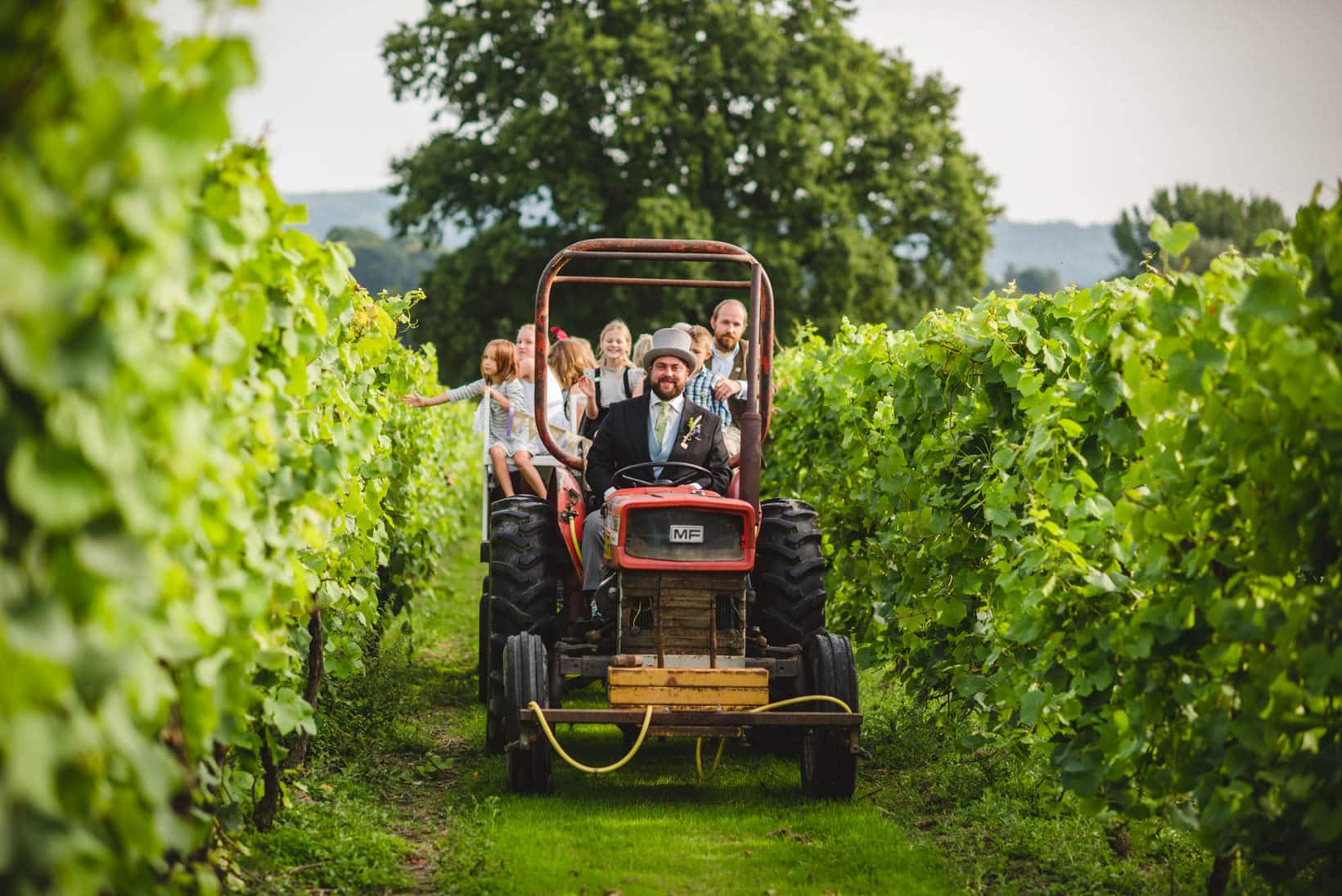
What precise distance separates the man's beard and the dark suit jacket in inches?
4.1

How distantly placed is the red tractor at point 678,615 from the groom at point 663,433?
8 centimetres

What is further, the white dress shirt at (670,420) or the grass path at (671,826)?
the white dress shirt at (670,420)

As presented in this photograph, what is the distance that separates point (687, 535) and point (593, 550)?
0.63 metres

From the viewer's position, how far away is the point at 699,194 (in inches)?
1145

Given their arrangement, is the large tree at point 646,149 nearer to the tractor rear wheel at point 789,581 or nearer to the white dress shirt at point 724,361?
the white dress shirt at point 724,361

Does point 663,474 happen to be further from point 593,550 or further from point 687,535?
point 687,535

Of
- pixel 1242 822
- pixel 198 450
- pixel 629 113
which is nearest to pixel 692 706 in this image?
pixel 1242 822

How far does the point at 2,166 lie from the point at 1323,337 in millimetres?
3037

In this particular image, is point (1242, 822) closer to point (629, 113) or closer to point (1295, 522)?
point (1295, 522)

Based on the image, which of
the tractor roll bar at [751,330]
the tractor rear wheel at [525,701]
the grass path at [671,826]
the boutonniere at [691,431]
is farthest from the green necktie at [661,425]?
the grass path at [671,826]

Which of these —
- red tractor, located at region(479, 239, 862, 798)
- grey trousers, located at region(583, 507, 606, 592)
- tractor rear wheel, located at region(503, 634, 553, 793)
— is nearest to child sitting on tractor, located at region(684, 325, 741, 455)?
red tractor, located at region(479, 239, 862, 798)

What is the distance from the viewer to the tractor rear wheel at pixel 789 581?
6.41m

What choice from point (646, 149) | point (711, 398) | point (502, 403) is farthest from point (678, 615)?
point (646, 149)

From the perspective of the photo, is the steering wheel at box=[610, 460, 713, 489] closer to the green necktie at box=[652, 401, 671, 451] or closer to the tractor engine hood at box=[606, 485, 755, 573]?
the green necktie at box=[652, 401, 671, 451]
